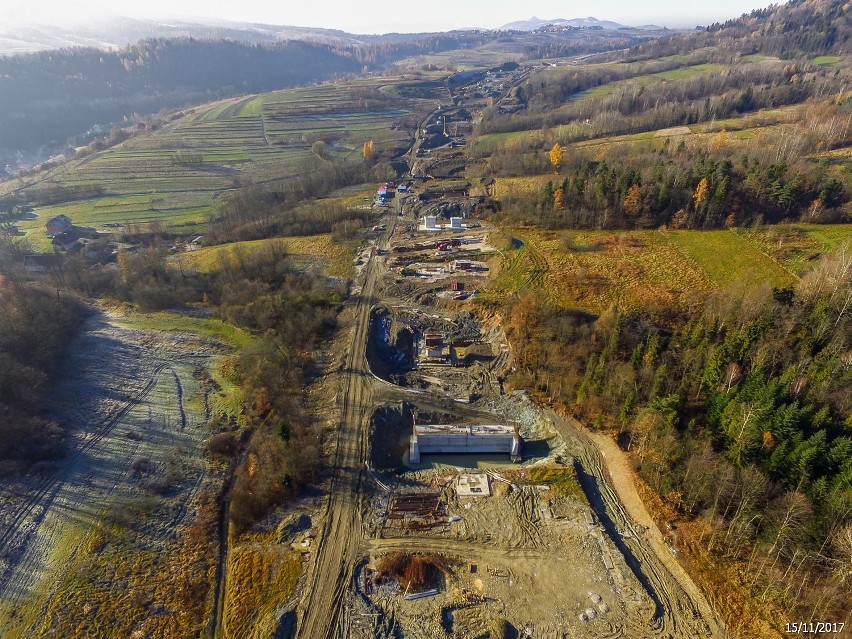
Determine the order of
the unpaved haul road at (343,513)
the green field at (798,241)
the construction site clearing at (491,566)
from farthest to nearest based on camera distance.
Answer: the green field at (798,241) → the unpaved haul road at (343,513) → the construction site clearing at (491,566)

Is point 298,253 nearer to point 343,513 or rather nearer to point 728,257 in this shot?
point 343,513

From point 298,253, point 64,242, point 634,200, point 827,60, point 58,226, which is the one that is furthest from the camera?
point 827,60

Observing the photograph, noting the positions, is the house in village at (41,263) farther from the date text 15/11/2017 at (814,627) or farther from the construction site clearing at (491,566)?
the date text 15/11/2017 at (814,627)

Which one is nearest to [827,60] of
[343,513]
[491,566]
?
[491,566]

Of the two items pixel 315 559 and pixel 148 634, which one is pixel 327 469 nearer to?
pixel 315 559

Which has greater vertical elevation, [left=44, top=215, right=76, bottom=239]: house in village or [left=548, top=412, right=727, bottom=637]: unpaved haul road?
[left=44, top=215, right=76, bottom=239]: house in village

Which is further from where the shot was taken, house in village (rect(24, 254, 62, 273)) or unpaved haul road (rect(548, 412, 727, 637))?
house in village (rect(24, 254, 62, 273))

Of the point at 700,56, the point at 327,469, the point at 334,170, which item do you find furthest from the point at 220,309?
the point at 700,56

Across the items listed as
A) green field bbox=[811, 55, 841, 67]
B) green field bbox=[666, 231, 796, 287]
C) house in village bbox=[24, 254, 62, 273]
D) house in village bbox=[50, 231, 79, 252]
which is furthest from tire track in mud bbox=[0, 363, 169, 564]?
green field bbox=[811, 55, 841, 67]

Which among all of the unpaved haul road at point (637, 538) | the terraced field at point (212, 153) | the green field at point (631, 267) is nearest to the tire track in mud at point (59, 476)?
the green field at point (631, 267)

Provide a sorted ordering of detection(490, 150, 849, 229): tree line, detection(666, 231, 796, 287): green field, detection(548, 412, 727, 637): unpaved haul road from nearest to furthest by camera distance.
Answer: detection(548, 412, 727, 637): unpaved haul road
detection(666, 231, 796, 287): green field
detection(490, 150, 849, 229): tree line

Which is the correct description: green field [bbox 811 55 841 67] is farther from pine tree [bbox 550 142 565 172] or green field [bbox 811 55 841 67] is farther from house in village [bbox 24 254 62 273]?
house in village [bbox 24 254 62 273]
